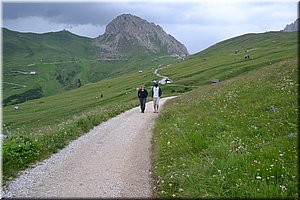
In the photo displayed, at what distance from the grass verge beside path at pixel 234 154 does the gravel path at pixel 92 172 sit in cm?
80

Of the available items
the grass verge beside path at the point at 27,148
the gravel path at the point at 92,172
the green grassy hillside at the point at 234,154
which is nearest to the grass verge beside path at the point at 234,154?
the green grassy hillside at the point at 234,154

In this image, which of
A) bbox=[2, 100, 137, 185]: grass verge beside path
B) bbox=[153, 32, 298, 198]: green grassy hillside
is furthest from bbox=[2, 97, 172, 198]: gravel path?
bbox=[153, 32, 298, 198]: green grassy hillside

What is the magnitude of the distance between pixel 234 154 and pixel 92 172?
5.44 meters

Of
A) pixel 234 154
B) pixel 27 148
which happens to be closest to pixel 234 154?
pixel 234 154

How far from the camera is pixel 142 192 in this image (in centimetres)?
1134

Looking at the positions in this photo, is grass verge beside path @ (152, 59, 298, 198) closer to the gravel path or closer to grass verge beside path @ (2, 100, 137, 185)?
the gravel path

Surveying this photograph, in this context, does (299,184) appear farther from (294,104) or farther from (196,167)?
(294,104)

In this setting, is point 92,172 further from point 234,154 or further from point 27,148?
point 234,154

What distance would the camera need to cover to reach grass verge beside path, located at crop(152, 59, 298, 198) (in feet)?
31.3

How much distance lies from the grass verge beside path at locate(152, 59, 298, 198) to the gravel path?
0.80 m

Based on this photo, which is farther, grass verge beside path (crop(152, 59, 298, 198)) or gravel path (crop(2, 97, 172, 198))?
gravel path (crop(2, 97, 172, 198))

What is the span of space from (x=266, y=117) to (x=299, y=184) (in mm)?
8206

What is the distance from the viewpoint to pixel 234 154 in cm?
1152

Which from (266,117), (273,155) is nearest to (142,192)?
(273,155)
